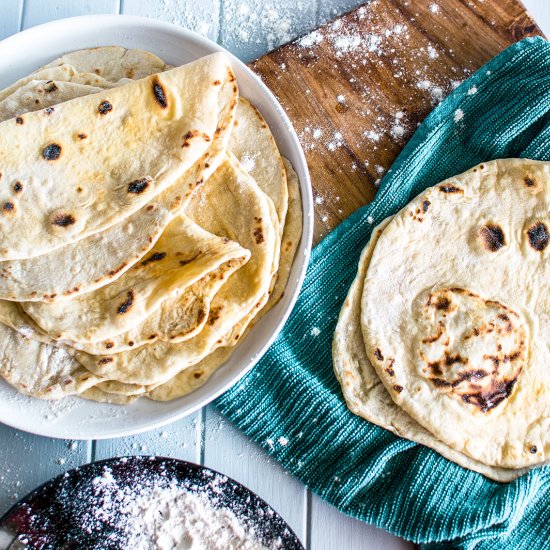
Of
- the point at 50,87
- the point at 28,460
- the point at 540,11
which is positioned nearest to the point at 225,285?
the point at 50,87

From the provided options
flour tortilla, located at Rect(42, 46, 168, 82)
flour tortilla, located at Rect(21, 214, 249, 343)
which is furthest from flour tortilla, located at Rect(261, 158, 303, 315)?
flour tortilla, located at Rect(42, 46, 168, 82)

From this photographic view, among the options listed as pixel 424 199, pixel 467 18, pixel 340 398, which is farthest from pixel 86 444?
pixel 467 18

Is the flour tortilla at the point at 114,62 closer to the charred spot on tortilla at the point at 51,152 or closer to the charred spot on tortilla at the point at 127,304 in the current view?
the charred spot on tortilla at the point at 51,152

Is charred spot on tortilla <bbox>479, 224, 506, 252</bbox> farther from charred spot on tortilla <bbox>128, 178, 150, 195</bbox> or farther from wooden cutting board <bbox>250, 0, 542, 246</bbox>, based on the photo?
charred spot on tortilla <bbox>128, 178, 150, 195</bbox>

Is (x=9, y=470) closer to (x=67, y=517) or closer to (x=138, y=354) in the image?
(x=67, y=517)

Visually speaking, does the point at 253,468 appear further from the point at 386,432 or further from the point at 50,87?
the point at 50,87

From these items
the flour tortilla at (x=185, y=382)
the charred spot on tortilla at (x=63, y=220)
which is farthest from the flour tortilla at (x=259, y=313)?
the charred spot on tortilla at (x=63, y=220)
